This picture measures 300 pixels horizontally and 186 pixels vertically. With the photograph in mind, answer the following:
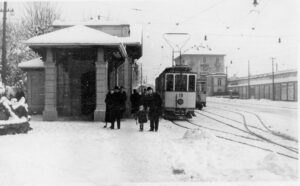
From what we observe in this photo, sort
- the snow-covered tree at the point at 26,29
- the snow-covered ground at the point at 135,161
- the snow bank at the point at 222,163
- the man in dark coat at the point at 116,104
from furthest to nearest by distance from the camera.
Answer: the snow-covered tree at the point at 26,29, the man in dark coat at the point at 116,104, the snow bank at the point at 222,163, the snow-covered ground at the point at 135,161

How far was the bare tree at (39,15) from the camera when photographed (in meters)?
43.0

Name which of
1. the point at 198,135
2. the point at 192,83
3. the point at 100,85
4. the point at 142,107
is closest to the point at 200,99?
the point at 192,83

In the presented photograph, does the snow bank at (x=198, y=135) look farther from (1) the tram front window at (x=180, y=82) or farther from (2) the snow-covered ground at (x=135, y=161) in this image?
(1) the tram front window at (x=180, y=82)

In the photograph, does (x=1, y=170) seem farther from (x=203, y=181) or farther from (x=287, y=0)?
(x=287, y=0)

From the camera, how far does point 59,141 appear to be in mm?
11312

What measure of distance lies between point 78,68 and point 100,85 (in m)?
4.60

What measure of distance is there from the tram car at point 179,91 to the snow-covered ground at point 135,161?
8.11 meters

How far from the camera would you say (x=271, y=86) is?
45938 millimetres

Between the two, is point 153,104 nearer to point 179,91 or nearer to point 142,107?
point 142,107

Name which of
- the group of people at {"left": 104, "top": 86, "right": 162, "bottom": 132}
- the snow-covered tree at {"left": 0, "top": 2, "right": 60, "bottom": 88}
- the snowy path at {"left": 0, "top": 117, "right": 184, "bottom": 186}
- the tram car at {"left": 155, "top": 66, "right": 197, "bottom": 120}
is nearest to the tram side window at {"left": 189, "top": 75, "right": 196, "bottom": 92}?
the tram car at {"left": 155, "top": 66, "right": 197, "bottom": 120}

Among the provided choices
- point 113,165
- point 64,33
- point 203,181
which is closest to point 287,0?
point 203,181

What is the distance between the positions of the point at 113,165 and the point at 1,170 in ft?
7.22

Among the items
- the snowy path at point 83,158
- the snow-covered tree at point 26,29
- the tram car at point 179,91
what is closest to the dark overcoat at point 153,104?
the snowy path at point 83,158

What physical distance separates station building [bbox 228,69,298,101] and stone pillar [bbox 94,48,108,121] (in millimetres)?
23714
